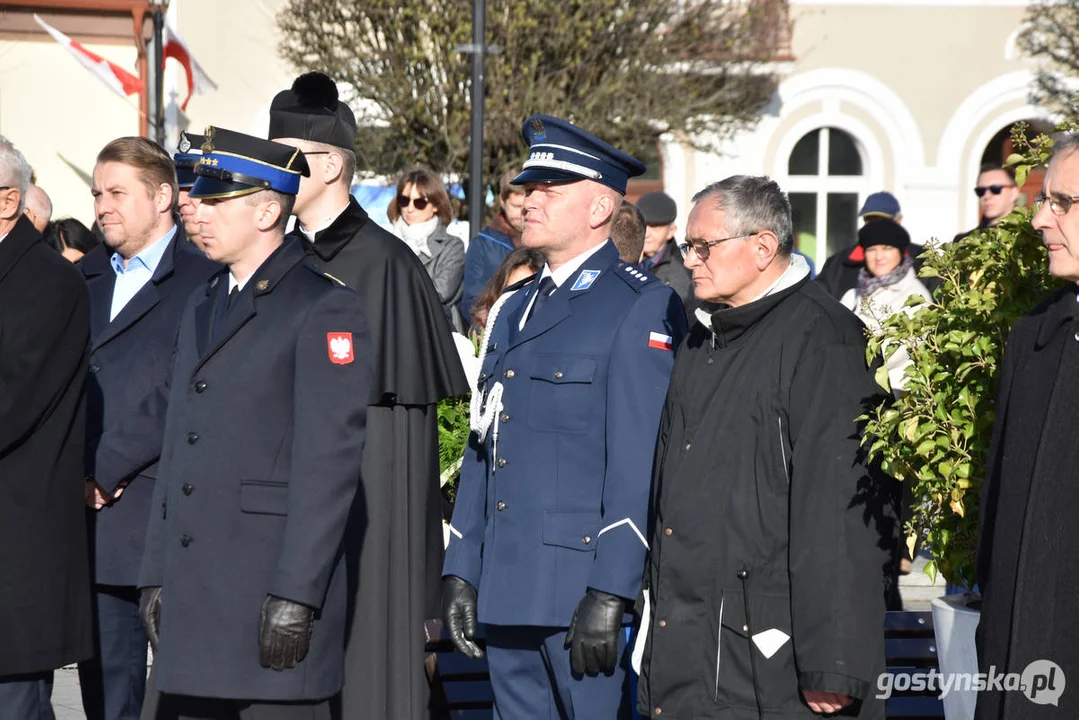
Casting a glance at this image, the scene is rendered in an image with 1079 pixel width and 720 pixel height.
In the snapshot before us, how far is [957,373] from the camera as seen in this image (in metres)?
4.22

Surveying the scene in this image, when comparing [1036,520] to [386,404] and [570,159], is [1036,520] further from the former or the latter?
[386,404]

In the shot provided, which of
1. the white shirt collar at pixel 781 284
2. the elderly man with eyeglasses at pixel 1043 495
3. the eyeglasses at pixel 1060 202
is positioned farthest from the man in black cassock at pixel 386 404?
the eyeglasses at pixel 1060 202

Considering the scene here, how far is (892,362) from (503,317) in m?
4.12

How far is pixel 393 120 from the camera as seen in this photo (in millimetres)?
19109

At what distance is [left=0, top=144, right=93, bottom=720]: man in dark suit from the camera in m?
4.57

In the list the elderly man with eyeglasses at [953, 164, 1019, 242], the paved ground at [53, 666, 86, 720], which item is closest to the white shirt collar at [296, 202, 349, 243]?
the paved ground at [53, 666, 86, 720]

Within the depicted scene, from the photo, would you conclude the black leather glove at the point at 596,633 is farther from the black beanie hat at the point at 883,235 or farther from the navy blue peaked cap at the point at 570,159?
the black beanie hat at the point at 883,235

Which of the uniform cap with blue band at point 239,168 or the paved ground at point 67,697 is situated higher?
the uniform cap with blue band at point 239,168

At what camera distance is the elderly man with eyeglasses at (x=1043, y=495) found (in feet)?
11.5

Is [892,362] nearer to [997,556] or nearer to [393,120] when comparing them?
[997,556]

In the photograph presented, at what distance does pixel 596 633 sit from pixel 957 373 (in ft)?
3.93

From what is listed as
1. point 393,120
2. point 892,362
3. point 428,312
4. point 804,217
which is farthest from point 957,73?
point 428,312

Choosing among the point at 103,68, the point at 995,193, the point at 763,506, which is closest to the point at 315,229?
the point at 763,506

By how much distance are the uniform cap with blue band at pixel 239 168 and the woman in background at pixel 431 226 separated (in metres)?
4.66
